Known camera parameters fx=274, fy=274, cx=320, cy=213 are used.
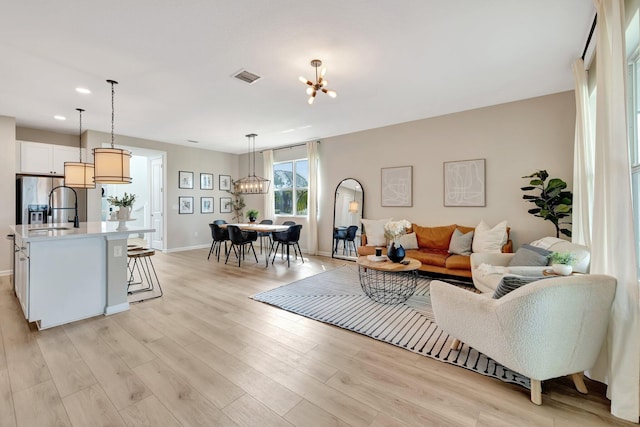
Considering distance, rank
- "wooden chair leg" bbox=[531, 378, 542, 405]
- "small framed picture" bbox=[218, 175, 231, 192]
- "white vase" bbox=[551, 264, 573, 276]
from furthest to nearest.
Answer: "small framed picture" bbox=[218, 175, 231, 192] < "white vase" bbox=[551, 264, 573, 276] < "wooden chair leg" bbox=[531, 378, 542, 405]

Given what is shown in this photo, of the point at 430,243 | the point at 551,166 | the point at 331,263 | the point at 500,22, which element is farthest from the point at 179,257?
the point at 551,166

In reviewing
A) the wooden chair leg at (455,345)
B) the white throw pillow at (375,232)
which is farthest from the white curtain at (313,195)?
the wooden chair leg at (455,345)

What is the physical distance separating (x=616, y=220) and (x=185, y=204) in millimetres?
8033

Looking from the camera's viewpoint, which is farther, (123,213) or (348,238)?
(348,238)

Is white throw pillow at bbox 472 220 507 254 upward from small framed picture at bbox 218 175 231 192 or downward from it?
downward

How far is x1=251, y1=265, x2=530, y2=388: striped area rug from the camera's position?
2.17 m

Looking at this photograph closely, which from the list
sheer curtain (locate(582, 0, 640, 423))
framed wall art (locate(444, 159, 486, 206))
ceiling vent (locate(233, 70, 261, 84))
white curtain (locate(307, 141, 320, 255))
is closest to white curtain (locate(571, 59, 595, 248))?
sheer curtain (locate(582, 0, 640, 423))

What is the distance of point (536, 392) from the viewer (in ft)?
5.56

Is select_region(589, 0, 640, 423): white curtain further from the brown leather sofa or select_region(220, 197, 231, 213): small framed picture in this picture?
select_region(220, 197, 231, 213): small framed picture

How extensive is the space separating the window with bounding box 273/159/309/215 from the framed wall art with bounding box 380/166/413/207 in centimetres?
216

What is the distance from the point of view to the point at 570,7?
7.39ft

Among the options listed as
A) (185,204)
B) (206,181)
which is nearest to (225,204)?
(206,181)

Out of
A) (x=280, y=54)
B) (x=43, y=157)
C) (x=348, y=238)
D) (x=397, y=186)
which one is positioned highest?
(x=280, y=54)

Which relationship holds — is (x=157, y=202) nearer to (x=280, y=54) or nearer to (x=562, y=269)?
(x=280, y=54)
